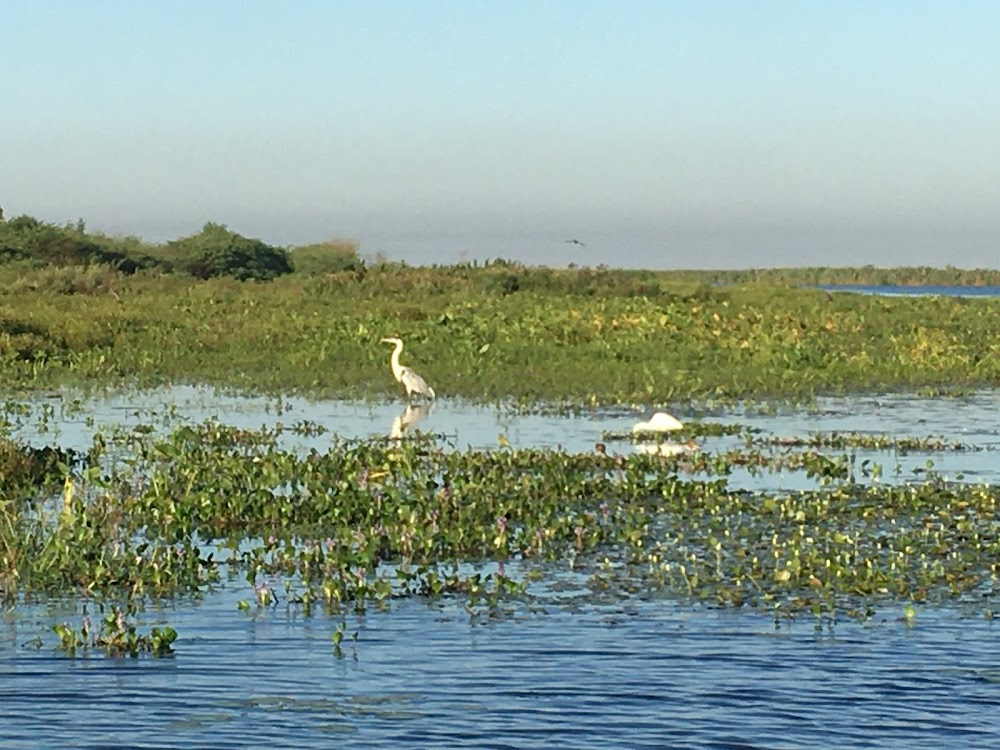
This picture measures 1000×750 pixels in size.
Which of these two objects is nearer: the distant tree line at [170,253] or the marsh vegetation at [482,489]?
the marsh vegetation at [482,489]

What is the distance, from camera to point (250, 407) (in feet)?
78.4

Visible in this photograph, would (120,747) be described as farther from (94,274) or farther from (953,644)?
(94,274)

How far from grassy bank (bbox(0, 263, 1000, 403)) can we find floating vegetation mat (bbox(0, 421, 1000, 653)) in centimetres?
884

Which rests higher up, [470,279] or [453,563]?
[470,279]

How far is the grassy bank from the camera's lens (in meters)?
28.1

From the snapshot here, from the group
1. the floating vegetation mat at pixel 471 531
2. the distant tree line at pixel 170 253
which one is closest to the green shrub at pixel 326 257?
the distant tree line at pixel 170 253

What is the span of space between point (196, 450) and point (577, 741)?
9.86 meters

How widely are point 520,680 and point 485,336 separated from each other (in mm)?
24653

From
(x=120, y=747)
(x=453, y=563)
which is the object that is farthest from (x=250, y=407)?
(x=120, y=747)

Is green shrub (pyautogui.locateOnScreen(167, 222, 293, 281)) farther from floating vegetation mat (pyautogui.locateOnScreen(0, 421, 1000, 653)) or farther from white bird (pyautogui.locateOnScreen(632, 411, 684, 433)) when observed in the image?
floating vegetation mat (pyautogui.locateOnScreen(0, 421, 1000, 653))

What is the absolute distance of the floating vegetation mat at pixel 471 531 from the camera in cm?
1168

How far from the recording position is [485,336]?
1340 inches

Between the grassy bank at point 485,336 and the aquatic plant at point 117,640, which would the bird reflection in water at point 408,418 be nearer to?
the grassy bank at point 485,336

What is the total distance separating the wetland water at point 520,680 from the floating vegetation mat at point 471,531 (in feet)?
1.02
